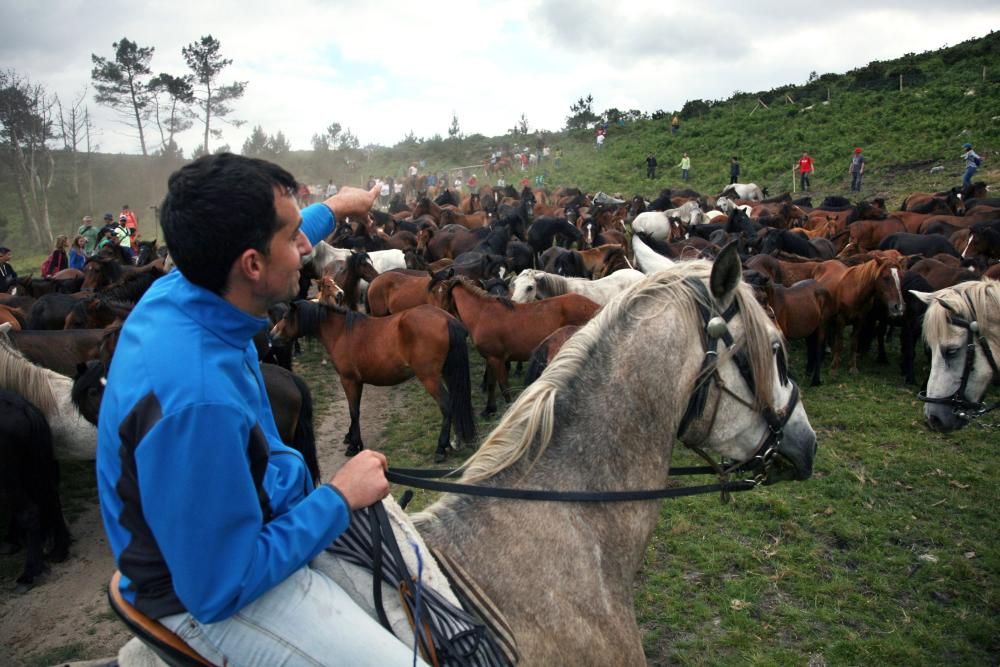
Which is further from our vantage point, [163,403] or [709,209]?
[709,209]

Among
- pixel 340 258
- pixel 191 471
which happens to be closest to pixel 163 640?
pixel 191 471

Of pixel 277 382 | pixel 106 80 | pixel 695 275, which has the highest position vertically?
pixel 106 80

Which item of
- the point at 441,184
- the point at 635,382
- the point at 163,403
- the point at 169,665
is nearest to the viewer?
the point at 163,403

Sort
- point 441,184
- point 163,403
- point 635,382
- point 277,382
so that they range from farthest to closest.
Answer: point 441,184 < point 277,382 < point 635,382 < point 163,403

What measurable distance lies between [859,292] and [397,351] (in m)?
7.19

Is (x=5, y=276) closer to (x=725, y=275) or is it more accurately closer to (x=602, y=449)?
(x=602, y=449)

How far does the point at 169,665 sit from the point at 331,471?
231 inches

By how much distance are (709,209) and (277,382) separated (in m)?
20.9

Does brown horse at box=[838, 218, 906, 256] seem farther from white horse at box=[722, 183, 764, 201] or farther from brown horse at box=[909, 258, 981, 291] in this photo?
white horse at box=[722, 183, 764, 201]

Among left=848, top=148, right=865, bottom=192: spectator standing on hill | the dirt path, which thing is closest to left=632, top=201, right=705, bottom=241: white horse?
left=848, top=148, right=865, bottom=192: spectator standing on hill

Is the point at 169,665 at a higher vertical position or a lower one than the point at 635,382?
lower

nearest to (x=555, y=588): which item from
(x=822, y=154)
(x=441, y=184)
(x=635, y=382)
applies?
(x=635, y=382)

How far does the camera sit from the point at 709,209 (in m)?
23.2

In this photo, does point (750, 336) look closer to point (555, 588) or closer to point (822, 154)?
point (555, 588)
